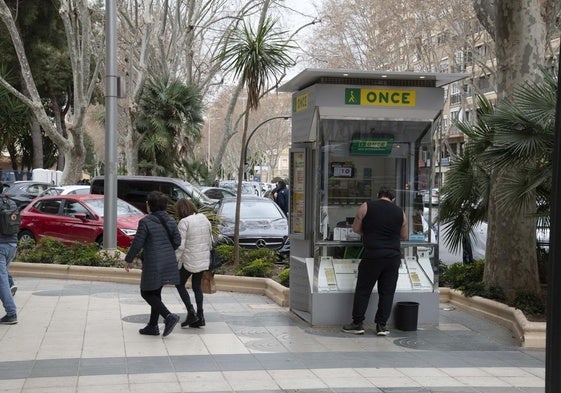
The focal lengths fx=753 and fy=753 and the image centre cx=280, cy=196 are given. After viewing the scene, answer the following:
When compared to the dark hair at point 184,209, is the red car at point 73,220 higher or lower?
lower

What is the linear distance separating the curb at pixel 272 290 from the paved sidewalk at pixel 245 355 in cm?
16

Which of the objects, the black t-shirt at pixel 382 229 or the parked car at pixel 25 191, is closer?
the black t-shirt at pixel 382 229

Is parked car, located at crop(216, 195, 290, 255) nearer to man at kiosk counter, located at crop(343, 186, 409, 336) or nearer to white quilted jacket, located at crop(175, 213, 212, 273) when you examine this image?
white quilted jacket, located at crop(175, 213, 212, 273)

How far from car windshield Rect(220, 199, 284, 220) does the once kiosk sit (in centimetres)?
601

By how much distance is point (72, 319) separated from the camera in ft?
31.7

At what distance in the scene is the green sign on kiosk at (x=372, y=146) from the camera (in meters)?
10.1

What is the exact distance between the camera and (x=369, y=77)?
9.52 metres

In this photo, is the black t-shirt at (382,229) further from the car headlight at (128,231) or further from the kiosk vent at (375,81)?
the car headlight at (128,231)

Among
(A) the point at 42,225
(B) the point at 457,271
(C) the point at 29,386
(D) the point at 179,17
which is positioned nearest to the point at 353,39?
(D) the point at 179,17

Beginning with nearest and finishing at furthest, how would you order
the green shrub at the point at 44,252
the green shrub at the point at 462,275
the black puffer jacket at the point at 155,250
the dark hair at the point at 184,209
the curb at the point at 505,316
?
the black puffer jacket at the point at 155,250 → the curb at the point at 505,316 → the dark hair at the point at 184,209 → the green shrub at the point at 462,275 → the green shrub at the point at 44,252

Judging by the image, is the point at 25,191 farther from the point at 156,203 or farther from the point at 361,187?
the point at 156,203

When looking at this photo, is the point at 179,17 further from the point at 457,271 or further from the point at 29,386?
the point at 29,386

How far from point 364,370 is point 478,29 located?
26.4 metres

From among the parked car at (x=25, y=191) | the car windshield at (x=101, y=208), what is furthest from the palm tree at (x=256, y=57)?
the parked car at (x=25, y=191)
